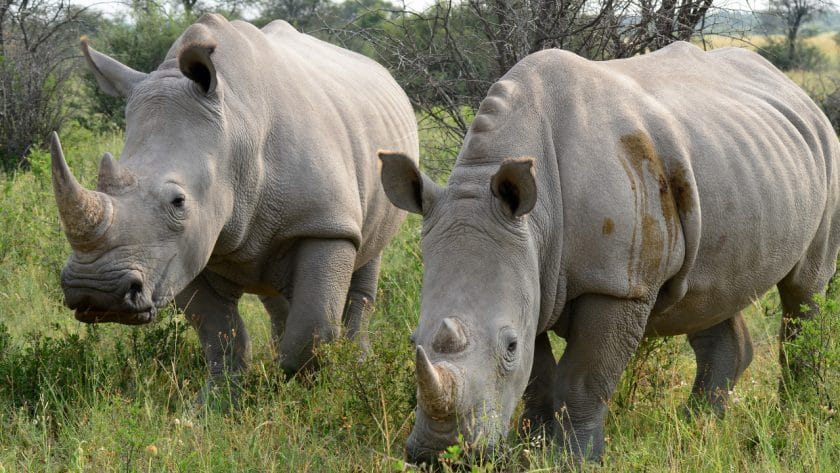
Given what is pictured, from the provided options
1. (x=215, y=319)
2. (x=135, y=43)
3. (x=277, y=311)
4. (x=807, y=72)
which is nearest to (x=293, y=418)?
(x=215, y=319)

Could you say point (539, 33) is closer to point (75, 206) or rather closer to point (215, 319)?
point (215, 319)

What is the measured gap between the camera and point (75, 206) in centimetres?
431

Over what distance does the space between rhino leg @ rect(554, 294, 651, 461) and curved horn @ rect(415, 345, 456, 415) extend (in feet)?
2.49

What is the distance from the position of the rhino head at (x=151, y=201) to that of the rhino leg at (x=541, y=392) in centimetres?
147

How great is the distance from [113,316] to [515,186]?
171 centimetres

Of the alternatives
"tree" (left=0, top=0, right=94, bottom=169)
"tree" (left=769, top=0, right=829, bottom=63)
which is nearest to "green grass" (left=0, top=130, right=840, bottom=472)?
"tree" (left=769, top=0, right=829, bottom=63)

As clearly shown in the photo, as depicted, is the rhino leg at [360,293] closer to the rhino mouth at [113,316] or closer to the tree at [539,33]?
the tree at [539,33]

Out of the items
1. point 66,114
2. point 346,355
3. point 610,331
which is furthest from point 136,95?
point 66,114

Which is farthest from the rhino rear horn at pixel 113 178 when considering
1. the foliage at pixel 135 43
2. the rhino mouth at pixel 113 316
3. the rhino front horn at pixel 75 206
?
the foliage at pixel 135 43

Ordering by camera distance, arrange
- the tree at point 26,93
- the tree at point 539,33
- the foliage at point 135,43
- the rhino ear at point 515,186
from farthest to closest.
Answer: the foliage at point 135,43 → the tree at point 26,93 → the tree at point 539,33 → the rhino ear at point 515,186

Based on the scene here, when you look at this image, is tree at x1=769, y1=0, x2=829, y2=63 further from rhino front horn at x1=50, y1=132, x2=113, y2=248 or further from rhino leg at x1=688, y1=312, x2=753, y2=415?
rhino front horn at x1=50, y1=132, x2=113, y2=248

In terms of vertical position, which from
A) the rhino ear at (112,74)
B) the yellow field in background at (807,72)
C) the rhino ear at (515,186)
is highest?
the rhino ear at (112,74)

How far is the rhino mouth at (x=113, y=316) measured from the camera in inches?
174

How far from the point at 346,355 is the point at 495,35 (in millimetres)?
3077
